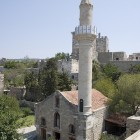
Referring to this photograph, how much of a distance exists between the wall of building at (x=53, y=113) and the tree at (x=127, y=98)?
4.64 meters

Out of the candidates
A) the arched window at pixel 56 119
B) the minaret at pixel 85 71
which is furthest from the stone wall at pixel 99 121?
the arched window at pixel 56 119

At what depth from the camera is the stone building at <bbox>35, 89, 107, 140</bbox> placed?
867 inches

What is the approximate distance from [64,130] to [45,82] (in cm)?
1766

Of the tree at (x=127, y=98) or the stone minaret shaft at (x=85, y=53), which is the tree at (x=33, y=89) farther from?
the stone minaret shaft at (x=85, y=53)

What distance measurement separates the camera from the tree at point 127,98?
24270 mm

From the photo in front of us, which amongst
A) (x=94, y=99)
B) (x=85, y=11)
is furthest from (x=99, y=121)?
(x=85, y=11)

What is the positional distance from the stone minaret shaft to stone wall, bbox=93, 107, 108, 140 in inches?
55.9

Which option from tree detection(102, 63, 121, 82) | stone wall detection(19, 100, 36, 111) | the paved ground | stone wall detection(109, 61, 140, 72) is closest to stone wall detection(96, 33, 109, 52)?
stone wall detection(109, 61, 140, 72)

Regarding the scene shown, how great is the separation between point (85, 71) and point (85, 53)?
4.68 ft

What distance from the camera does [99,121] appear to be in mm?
23250

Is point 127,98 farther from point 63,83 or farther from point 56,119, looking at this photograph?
point 63,83

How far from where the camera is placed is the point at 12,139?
15.8m

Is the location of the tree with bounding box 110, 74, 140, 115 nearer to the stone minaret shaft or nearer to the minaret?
the minaret

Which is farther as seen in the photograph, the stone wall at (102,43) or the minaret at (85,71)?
the stone wall at (102,43)
